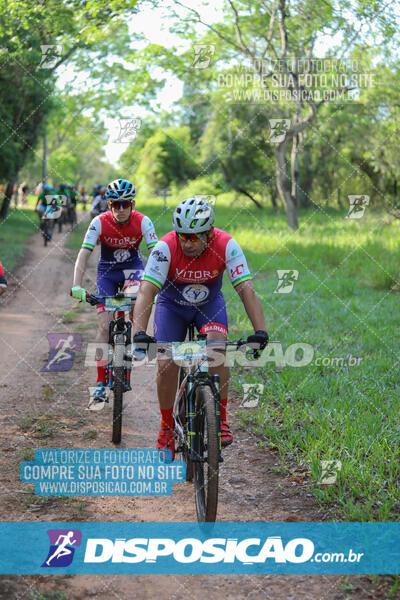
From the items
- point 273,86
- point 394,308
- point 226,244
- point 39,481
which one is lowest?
point 39,481

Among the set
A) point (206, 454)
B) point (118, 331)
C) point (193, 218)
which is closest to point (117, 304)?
point (118, 331)

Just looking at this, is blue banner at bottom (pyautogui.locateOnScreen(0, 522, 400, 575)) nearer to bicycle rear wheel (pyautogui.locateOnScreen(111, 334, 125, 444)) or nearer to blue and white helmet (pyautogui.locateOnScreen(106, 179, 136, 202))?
bicycle rear wheel (pyautogui.locateOnScreen(111, 334, 125, 444))

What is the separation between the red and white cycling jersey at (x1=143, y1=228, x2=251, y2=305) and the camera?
14.7 ft

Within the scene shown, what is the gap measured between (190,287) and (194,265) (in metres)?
0.19

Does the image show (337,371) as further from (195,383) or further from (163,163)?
(163,163)

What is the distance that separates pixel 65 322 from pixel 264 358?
4.34 metres

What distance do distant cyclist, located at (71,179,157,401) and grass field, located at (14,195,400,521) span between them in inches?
71.5

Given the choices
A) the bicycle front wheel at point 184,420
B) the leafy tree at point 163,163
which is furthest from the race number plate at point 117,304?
the leafy tree at point 163,163

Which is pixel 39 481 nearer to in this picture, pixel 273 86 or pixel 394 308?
pixel 394 308

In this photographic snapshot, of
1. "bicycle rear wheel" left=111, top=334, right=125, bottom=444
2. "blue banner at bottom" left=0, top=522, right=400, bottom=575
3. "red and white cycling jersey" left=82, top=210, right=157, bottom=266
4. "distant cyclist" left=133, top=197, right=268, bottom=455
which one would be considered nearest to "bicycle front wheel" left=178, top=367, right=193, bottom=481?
"distant cyclist" left=133, top=197, right=268, bottom=455

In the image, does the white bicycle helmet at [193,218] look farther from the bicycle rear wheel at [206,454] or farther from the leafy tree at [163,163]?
the leafy tree at [163,163]

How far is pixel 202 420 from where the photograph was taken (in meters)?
4.01

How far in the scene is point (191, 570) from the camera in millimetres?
3574

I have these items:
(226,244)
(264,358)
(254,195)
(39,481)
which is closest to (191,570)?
(39,481)
